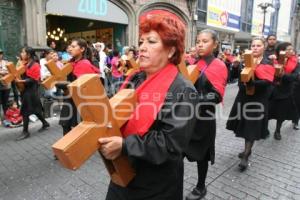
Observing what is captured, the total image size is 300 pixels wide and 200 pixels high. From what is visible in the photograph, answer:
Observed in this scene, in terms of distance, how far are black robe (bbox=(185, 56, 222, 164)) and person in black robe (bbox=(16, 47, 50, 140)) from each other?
3.66 meters

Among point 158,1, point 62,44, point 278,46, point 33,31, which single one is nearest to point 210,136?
point 278,46

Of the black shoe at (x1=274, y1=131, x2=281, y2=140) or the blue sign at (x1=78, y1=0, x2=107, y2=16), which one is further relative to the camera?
the blue sign at (x1=78, y1=0, x2=107, y2=16)

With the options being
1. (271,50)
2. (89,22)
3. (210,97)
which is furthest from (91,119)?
(89,22)

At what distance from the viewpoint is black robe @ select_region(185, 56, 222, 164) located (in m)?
2.97

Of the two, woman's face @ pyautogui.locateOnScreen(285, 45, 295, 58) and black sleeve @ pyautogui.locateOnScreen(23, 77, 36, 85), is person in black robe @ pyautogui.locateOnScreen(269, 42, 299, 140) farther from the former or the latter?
black sleeve @ pyautogui.locateOnScreen(23, 77, 36, 85)

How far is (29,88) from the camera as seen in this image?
5.72 m

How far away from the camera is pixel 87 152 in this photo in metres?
1.34

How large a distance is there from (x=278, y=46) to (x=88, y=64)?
3.42 metres

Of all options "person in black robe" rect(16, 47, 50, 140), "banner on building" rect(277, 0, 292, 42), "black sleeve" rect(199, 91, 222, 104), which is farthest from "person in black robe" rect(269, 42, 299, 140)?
"banner on building" rect(277, 0, 292, 42)

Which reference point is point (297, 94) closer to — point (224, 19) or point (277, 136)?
point (277, 136)

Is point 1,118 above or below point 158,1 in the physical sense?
below

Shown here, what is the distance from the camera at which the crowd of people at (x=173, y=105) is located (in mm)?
1509

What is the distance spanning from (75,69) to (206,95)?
2068 mm

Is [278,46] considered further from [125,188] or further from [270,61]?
[125,188]
